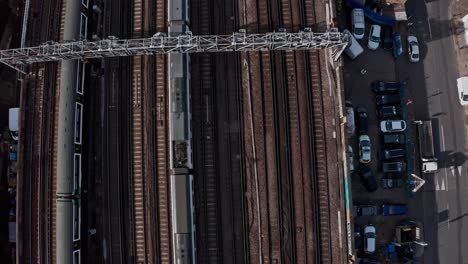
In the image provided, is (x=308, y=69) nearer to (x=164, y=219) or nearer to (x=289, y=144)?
(x=289, y=144)

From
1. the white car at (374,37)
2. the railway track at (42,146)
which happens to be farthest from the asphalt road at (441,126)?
the railway track at (42,146)

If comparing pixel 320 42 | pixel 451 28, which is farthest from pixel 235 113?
pixel 451 28

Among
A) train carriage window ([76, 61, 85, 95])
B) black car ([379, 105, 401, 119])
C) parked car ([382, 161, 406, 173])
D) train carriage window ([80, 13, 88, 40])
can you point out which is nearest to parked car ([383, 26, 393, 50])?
black car ([379, 105, 401, 119])

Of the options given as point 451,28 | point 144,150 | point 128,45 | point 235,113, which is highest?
point 451,28

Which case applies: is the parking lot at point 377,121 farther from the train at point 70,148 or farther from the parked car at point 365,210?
the train at point 70,148

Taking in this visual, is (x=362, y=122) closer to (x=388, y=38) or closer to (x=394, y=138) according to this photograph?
(x=394, y=138)

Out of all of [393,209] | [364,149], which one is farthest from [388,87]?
[393,209]

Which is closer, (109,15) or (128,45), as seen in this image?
(128,45)
